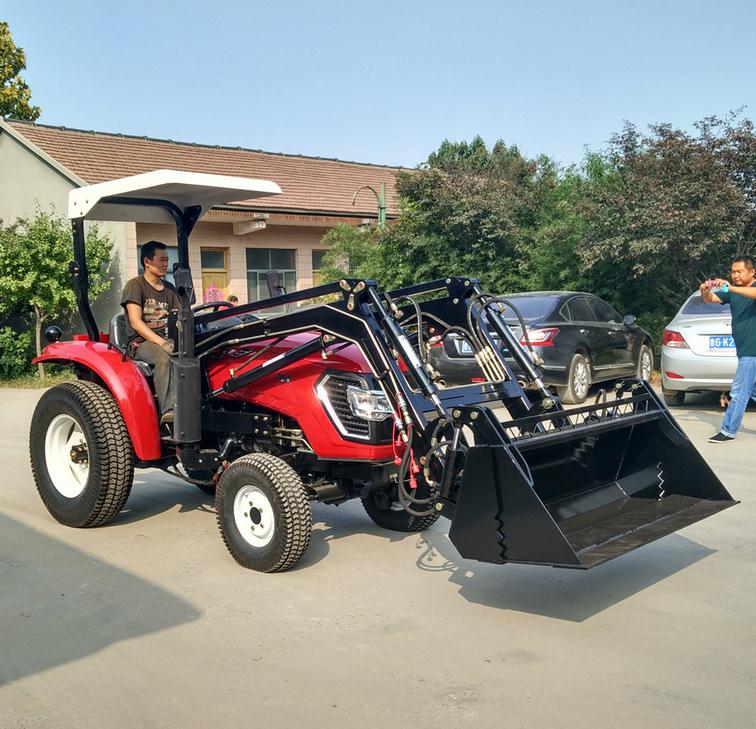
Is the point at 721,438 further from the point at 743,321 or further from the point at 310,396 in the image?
the point at 310,396

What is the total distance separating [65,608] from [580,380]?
28.5 ft

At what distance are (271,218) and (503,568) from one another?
1768cm

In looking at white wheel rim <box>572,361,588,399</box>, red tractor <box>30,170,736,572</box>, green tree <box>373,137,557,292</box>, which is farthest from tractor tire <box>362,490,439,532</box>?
green tree <box>373,137,557,292</box>

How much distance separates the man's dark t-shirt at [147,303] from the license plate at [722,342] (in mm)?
6973

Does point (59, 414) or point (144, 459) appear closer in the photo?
point (144, 459)

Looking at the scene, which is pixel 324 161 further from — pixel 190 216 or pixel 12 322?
pixel 190 216

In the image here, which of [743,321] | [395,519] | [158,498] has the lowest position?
[158,498]

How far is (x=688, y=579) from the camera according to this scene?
204 inches

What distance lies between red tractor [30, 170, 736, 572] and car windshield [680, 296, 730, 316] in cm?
617

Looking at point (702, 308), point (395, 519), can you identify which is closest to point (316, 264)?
point (702, 308)

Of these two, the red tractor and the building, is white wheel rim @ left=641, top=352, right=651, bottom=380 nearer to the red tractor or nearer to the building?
the red tractor

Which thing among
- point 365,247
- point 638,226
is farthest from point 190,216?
point 365,247

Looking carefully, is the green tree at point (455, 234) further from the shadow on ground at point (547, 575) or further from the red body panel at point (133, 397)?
the shadow on ground at point (547, 575)

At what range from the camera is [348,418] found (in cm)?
540
